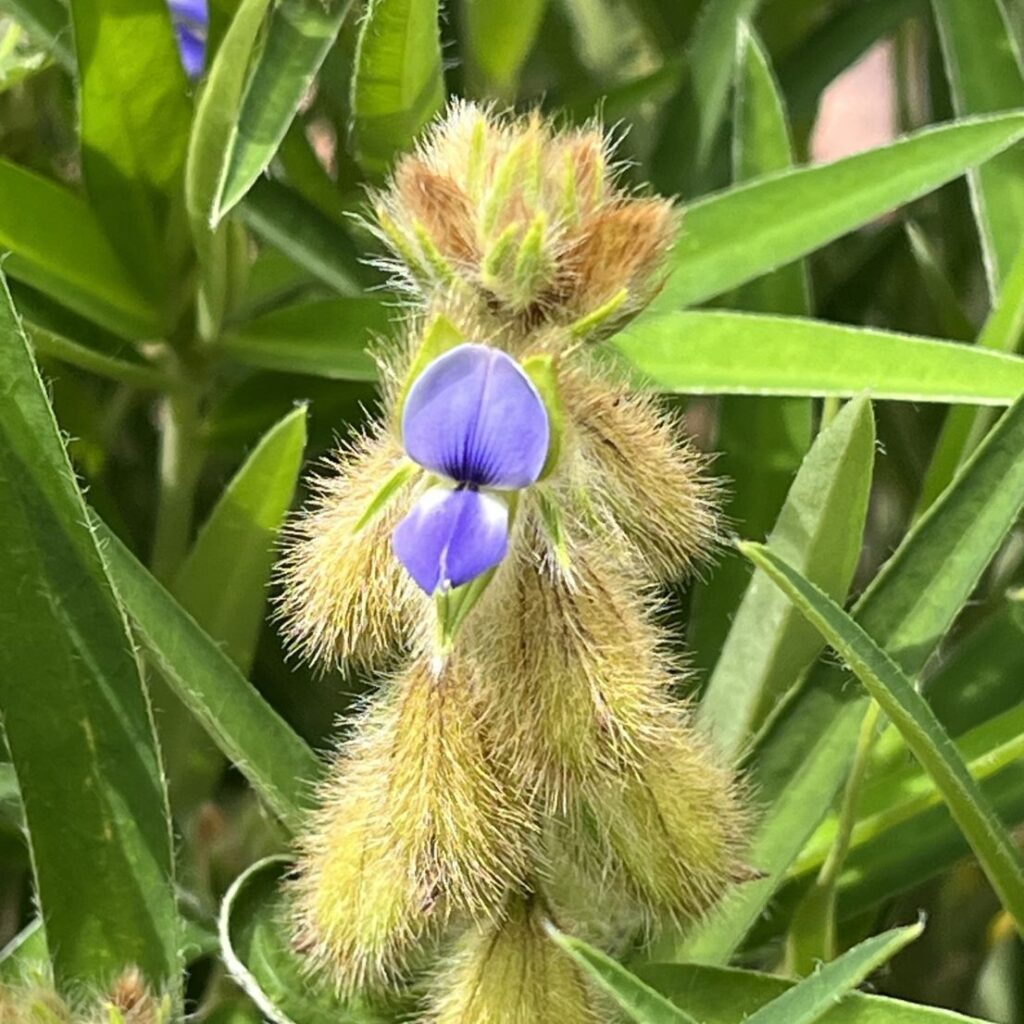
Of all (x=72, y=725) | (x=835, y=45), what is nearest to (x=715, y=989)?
(x=72, y=725)

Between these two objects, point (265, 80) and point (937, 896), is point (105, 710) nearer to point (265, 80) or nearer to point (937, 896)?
point (265, 80)

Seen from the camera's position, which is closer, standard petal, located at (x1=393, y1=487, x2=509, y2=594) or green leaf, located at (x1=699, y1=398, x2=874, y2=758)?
standard petal, located at (x1=393, y1=487, x2=509, y2=594)

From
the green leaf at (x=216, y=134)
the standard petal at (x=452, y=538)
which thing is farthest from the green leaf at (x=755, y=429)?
the standard petal at (x=452, y=538)

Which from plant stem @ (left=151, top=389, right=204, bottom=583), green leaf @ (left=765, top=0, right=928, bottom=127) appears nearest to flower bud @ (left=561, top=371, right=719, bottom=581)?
plant stem @ (left=151, top=389, right=204, bottom=583)

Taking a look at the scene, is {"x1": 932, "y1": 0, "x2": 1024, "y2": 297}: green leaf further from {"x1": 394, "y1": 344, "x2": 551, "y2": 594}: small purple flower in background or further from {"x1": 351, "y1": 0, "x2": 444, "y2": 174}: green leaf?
{"x1": 394, "y1": 344, "x2": 551, "y2": 594}: small purple flower in background

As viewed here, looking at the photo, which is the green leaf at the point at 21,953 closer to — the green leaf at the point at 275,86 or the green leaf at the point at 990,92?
the green leaf at the point at 275,86

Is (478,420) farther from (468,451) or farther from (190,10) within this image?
(190,10)
